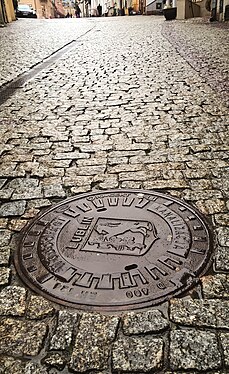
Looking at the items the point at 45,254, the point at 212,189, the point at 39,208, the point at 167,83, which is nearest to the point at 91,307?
the point at 45,254

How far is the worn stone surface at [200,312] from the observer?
1.79 m

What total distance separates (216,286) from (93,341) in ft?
2.29

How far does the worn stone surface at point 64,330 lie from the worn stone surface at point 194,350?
0.46 metres

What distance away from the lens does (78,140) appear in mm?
4098

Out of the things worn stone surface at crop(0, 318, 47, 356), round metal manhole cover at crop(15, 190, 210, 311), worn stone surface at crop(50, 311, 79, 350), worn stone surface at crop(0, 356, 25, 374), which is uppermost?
round metal manhole cover at crop(15, 190, 210, 311)

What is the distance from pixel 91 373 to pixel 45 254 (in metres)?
0.81

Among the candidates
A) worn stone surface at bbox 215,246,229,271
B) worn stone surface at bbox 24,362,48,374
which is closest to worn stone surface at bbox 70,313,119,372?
worn stone surface at bbox 24,362,48,374

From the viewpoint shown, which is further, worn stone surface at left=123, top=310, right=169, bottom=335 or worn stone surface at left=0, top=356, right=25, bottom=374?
worn stone surface at left=123, top=310, right=169, bottom=335

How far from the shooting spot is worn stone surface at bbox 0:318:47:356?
1.70m

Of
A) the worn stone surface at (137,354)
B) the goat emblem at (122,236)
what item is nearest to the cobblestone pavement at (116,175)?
the worn stone surface at (137,354)

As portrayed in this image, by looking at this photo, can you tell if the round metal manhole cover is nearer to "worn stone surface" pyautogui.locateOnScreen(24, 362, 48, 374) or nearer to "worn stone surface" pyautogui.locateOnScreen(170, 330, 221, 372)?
"worn stone surface" pyautogui.locateOnScreen(170, 330, 221, 372)

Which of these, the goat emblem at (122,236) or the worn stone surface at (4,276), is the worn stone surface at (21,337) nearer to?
the worn stone surface at (4,276)

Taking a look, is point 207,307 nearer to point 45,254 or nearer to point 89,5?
point 45,254

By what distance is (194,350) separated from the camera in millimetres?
1654
